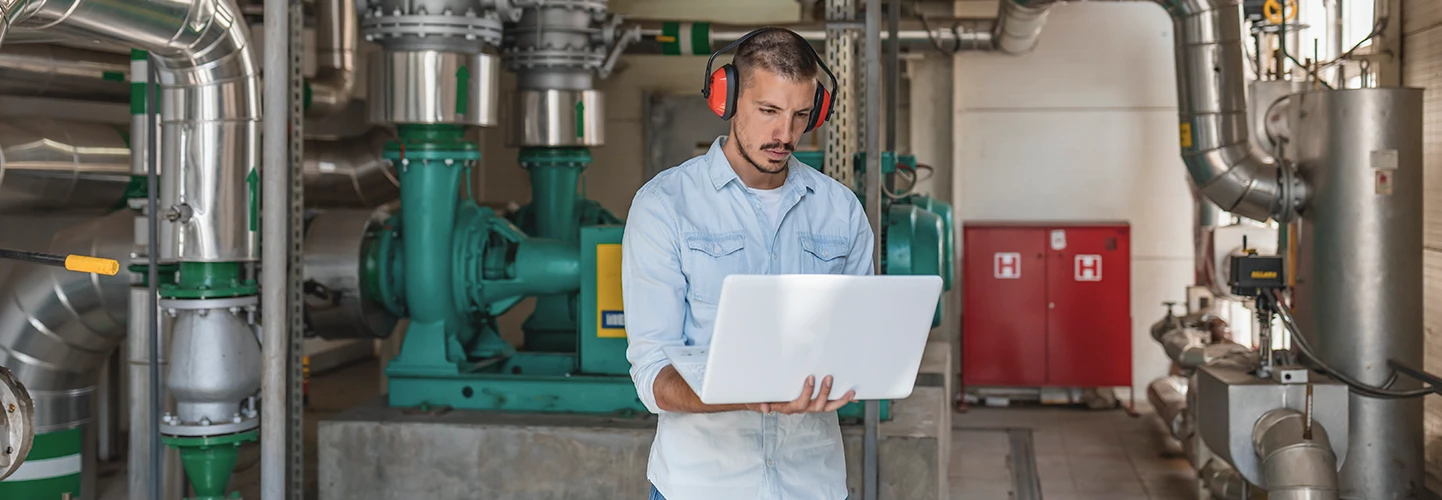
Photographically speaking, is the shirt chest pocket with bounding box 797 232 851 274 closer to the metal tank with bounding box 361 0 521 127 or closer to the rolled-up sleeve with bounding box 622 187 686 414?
the rolled-up sleeve with bounding box 622 187 686 414

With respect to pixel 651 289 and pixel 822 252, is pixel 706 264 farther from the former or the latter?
pixel 822 252

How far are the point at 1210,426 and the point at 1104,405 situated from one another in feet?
11.3

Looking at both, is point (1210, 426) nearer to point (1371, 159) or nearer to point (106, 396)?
point (1371, 159)

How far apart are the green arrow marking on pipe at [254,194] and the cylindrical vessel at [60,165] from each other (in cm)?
144

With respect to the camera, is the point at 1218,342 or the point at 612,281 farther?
the point at 1218,342

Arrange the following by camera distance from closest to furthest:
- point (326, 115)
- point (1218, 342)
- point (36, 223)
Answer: point (36, 223) → point (1218, 342) → point (326, 115)

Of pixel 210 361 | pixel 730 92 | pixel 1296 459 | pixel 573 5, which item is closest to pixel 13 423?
pixel 210 361

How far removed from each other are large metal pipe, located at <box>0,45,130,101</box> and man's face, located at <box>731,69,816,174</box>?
421 centimetres

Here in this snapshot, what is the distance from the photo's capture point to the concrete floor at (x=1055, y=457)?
598 cm

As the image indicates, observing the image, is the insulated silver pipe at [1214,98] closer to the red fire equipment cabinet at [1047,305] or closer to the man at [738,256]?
the red fire equipment cabinet at [1047,305]

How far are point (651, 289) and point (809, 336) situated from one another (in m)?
0.36

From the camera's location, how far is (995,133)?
8984mm

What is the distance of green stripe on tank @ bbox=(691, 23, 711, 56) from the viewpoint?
7.46m

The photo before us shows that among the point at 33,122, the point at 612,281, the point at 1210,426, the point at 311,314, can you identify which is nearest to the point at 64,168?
the point at 33,122
